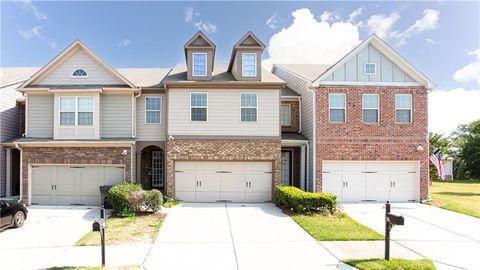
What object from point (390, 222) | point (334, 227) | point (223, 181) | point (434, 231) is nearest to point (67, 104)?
point (223, 181)

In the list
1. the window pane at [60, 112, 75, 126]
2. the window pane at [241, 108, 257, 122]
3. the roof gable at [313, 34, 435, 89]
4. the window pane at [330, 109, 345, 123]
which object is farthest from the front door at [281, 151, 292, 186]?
the window pane at [60, 112, 75, 126]

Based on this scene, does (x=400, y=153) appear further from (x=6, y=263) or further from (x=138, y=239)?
(x=6, y=263)

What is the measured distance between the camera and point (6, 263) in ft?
23.4

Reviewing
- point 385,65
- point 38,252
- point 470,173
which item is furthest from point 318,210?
point 470,173

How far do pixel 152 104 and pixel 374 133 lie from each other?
39.7ft

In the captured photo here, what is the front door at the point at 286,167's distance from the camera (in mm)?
17281

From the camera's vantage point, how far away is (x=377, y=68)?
50.5ft

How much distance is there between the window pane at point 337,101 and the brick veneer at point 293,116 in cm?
257

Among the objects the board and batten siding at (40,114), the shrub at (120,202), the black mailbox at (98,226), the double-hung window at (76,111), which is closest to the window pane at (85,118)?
the double-hung window at (76,111)

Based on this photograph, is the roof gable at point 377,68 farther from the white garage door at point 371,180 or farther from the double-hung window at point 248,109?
the white garage door at point 371,180

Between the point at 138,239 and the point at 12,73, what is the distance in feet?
58.9

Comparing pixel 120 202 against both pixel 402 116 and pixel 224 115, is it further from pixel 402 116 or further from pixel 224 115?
pixel 402 116

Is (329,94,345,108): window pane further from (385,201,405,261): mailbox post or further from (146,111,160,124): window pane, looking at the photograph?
(146,111,160,124): window pane

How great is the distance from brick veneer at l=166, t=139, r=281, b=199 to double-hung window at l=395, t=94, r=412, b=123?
6738mm
